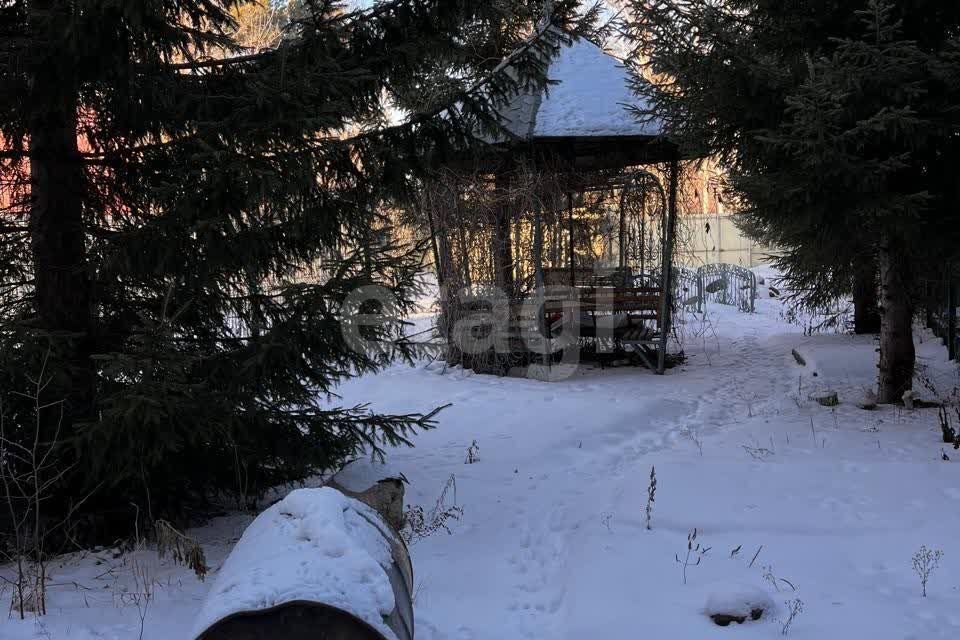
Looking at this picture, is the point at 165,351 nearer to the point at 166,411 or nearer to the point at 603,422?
the point at 166,411

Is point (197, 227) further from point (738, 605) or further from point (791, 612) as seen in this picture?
point (791, 612)

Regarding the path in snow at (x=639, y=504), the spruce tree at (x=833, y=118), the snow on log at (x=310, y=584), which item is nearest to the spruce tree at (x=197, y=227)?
the snow on log at (x=310, y=584)

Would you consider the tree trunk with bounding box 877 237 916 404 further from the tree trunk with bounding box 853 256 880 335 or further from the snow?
the tree trunk with bounding box 853 256 880 335

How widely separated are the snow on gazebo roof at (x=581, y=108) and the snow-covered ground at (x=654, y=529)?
11.5 feet

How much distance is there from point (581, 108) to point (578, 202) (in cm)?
186

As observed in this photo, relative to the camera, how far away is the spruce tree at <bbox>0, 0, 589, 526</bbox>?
3803 mm

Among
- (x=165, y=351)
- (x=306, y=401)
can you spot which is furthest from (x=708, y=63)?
(x=165, y=351)

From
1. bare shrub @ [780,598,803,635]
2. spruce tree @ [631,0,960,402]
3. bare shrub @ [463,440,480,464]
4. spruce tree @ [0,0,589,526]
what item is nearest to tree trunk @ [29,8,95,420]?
spruce tree @ [0,0,589,526]

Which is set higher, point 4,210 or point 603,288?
point 4,210

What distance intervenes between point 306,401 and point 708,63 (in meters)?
4.71

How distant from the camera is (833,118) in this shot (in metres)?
5.52

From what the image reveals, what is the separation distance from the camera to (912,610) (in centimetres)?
343

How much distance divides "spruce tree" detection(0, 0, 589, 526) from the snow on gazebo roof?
4.12 metres

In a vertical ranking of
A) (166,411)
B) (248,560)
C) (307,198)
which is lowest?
(248,560)
